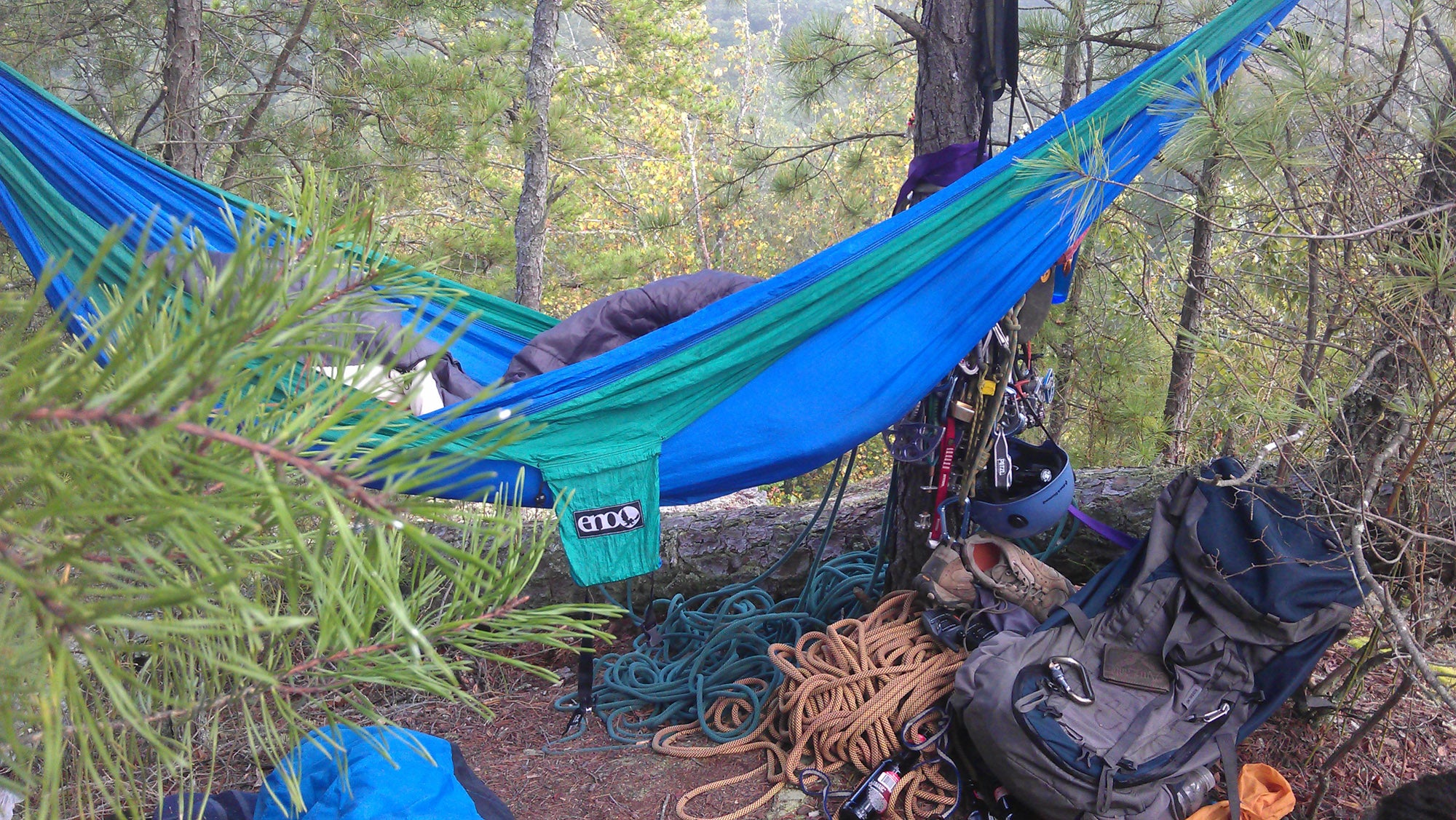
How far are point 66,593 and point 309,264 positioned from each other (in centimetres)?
23

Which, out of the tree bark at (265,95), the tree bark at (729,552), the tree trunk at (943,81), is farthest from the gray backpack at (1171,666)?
the tree bark at (265,95)

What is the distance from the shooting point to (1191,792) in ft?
4.81

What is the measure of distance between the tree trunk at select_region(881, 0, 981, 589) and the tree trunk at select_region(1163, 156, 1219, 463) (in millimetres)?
549

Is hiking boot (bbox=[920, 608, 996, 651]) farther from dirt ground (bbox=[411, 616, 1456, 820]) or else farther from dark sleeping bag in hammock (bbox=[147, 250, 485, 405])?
dark sleeping bag in hammock (bbox=[147, 250, 485, 405])

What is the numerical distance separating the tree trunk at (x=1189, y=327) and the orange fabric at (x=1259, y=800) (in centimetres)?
88

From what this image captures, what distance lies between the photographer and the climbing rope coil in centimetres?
164

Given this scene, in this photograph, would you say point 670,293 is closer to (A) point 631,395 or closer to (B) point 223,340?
(A) point 631,395

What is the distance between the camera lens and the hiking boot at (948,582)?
5.98 feet

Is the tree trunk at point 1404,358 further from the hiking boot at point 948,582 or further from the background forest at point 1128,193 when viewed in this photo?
the hiking boot at point 948,582

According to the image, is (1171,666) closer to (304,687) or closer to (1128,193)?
(304,687)

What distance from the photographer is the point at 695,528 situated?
2.59m

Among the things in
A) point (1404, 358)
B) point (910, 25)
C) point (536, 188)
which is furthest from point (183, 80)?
point (1404, 358)

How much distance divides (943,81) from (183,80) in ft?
7.51

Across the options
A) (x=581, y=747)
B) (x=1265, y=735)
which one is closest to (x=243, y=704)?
(x=581, y=747)
